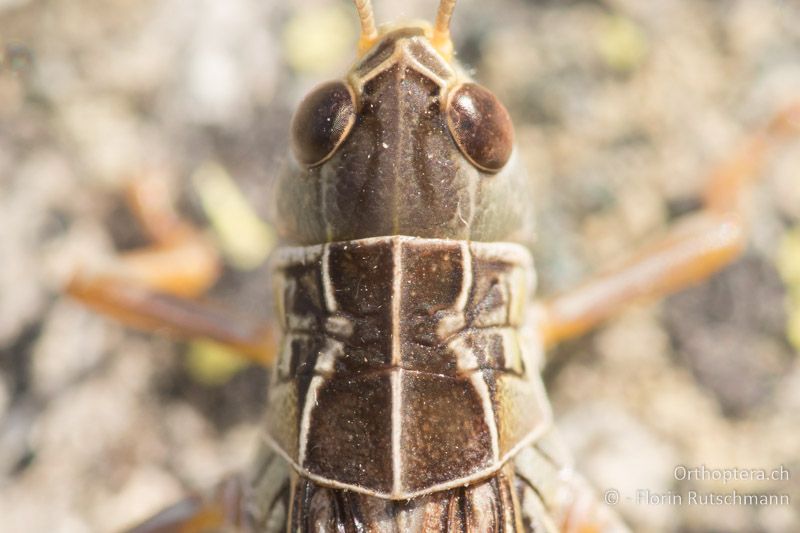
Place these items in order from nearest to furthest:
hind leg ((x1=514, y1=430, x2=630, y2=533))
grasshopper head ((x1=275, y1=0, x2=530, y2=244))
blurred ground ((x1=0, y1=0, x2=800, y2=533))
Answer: grasshopper head ((x1=275, y1=0, x2=530, y2=244)) < hind leg ((x1=514, y1=430, x2=630, y2=533)) < blurred ground ((x1=0, y1=0, x2=800, y2=533))

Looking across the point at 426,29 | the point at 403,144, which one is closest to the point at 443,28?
the point at 426,29

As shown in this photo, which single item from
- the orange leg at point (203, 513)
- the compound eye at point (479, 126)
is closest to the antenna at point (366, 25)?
the compound eye at point (479, 126)

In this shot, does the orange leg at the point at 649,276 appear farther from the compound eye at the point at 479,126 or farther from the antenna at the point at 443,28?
the antenna at the point at 443,28

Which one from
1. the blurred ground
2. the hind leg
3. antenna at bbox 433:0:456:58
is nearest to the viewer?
antenna at bbox 433:0:456:58

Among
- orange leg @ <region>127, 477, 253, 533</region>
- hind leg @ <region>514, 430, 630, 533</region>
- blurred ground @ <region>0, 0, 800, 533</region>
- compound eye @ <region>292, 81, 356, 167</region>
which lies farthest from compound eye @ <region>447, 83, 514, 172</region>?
orange leg @ <region>127, 477, 253, 533</region>

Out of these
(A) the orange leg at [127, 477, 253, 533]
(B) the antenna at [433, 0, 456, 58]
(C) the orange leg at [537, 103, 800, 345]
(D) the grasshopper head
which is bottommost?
(A) the orange leg at [127, 477, 253, 533]

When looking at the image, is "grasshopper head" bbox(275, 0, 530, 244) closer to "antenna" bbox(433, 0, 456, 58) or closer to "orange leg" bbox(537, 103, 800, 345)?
"antenna" bbox(433, 0, 456, 58)

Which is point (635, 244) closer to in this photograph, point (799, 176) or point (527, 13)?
point (799, 176)
